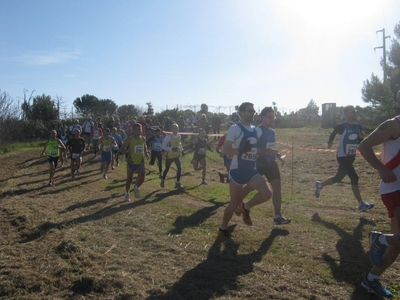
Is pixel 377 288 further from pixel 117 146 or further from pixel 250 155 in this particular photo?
pixel 117 146

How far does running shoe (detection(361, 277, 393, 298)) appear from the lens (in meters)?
4.21

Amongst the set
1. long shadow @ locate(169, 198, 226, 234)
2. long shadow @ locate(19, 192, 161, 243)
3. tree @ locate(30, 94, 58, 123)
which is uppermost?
tree @ locate(30, 94, 58, 123)

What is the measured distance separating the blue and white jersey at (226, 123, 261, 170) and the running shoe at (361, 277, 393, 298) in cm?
238

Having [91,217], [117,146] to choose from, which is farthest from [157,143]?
[91,217]

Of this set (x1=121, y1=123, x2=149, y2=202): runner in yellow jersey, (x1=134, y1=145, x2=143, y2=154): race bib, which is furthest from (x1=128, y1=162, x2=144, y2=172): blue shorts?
(x1=134, y1=145, x2=143, y2=154): race bib

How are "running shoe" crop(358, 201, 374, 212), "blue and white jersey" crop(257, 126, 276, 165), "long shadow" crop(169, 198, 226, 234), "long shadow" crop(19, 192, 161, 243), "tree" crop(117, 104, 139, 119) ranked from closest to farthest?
"blue and white jersey" crop(257, 126, 276, 165) → "long shadow" crop(19, 192, 161, 243) → "long shadow" crop(169, 198, 226, 234) → "running shoe" crop(358, 201, 374, 212) → "tree" crop(117, 104, 139, 119)

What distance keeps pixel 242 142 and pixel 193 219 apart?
2.47 m

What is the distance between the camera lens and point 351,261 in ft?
17.5

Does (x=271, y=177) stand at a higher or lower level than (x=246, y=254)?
higher

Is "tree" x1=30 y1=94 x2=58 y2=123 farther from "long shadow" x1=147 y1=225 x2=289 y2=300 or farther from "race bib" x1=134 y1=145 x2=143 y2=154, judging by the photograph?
"long shadow" x1=147 y1=225 x2=289 y2=300

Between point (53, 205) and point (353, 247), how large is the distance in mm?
7017

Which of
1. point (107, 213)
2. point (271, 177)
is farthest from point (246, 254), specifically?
point (107, 213)

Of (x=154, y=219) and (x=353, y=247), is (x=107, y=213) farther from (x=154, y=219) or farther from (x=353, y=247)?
(x=353, y=247)

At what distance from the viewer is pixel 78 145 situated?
14562mm
